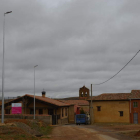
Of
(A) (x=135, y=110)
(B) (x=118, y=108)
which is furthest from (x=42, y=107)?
(A) (x=135, y=110)

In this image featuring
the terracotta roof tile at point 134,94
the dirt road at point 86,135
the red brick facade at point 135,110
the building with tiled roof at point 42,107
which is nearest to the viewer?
the dirt road at point 86,135

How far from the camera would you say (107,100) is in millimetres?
49562

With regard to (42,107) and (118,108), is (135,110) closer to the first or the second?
(118,108)

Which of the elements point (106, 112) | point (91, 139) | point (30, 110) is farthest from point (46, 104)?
point (91, 139)

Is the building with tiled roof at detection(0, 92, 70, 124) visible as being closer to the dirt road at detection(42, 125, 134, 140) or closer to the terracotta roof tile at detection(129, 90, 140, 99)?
the terracotta roof tile at detection(129, 90, 140, 99)

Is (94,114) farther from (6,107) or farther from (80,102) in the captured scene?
(80,102)

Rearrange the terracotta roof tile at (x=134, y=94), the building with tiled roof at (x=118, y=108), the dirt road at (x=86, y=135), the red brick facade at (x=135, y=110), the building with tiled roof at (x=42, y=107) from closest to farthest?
the dirt road at (x=86, y=135) → the building with tiled roof at (x=42, y=107) → the red brick facade at (x=135, y=110) → the building with tiled roof at (x=118, y=108) → the terracotta roof tile at (x=134, y=94)

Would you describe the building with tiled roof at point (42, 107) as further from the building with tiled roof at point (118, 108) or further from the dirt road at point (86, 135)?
the dirt road at point (86, 135)

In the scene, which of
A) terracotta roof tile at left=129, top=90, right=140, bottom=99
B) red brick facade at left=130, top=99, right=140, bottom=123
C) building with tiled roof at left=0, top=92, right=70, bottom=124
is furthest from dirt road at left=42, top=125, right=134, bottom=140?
terracotta roof tile at left=129, top=90, right=140, bottom=99

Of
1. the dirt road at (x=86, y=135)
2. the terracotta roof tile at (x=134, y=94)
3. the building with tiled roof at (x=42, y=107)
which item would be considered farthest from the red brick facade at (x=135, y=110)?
the dirt road at (x=86, y=135)

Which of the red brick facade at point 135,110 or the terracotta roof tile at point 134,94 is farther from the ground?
the terracotta roof tile at point 134,94

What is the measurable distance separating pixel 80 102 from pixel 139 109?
36.7m

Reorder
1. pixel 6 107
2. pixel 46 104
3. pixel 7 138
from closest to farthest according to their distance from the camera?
pixel 7 138
pixel 46 104
pixel 6 107

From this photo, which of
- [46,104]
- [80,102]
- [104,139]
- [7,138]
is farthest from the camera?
[80,102]
